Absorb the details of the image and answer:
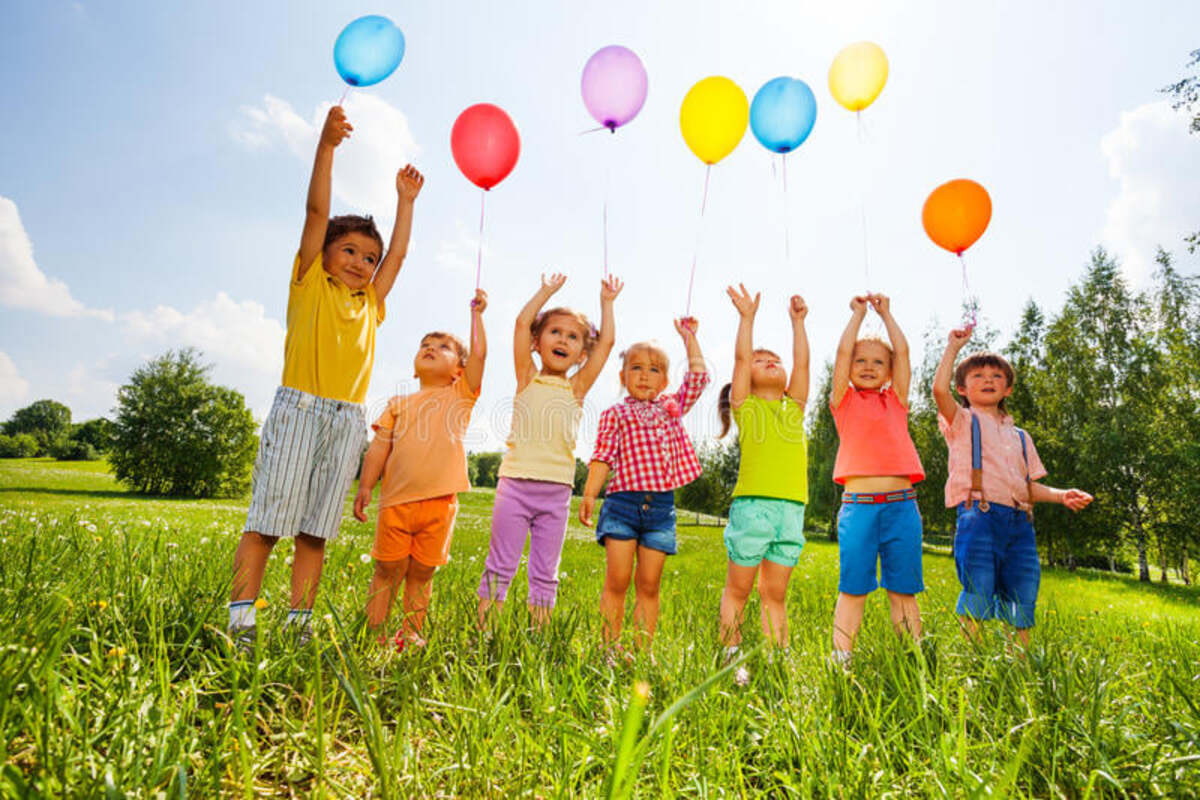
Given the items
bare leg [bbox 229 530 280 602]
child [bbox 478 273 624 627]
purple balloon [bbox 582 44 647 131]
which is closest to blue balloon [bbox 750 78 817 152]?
purple balloon [bbox 582 44 647 131]

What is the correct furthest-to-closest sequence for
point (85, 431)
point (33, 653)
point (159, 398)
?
1. point (85, 431)
2. point (159, 398)
3. point (33, 653)

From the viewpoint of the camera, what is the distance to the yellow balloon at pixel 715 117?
4.57 metres

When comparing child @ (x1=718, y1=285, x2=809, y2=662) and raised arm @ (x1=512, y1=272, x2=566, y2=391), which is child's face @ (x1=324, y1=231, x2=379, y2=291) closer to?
raised arm @ (x1=512, y1=272, x2=566, y2=391)

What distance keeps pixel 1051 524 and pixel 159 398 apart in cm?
5570

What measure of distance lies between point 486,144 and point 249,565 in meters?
3.13

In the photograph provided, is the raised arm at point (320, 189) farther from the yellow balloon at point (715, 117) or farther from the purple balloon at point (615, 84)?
the yellow balloon at point (715, 117)

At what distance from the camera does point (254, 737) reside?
1.52m

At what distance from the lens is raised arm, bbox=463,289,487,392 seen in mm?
3734

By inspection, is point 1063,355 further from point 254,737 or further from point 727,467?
point 254,737

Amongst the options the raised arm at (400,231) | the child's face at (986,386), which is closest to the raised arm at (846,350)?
the child's face at (986,386)

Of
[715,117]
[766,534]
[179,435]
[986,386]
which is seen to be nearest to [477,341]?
[766,534]

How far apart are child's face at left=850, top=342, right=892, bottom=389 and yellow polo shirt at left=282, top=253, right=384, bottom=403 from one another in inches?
127

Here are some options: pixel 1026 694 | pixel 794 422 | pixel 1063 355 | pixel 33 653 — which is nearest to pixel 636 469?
pixel 794 422

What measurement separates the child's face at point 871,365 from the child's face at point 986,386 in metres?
0.76
